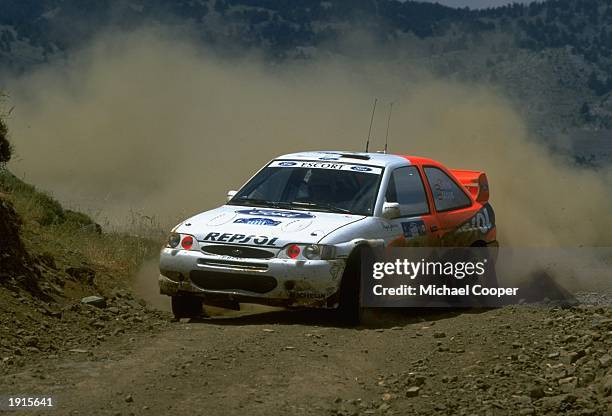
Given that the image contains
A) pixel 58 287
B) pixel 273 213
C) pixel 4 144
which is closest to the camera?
pixel 273 213

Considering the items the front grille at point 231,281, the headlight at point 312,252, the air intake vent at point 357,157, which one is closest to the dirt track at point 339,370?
the front grille at point 231,281

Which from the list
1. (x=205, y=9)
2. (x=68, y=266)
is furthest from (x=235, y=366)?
(x=205, y=9)

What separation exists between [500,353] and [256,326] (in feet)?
7.31

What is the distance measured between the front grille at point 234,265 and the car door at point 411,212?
54.9 inches

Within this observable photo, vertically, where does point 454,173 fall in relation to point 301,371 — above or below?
above

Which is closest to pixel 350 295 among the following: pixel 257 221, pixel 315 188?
pixel 257 221

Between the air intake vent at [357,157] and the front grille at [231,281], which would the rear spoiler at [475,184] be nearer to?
the air intake vent at [357,157]

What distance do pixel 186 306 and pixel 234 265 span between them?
75cm

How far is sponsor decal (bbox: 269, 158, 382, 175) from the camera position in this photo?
1191cm

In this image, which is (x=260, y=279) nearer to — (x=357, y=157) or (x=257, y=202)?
(x=257, y=202)

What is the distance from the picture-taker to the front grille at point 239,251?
34.6ft

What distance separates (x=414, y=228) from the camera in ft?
38.5

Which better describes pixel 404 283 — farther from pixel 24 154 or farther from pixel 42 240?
pixel 24 154

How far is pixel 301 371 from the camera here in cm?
852
